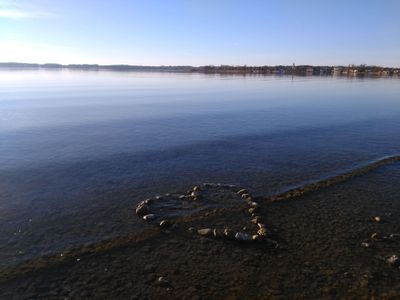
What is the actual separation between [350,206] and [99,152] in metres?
16.3

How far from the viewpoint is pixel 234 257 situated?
11172 millimetres

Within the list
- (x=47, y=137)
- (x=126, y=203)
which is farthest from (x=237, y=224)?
(x=47, y=137)

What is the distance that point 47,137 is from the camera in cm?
2892

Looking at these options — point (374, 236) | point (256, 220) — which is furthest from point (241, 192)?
point (374, 236)

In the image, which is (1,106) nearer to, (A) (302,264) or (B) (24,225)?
(B) (24,225)

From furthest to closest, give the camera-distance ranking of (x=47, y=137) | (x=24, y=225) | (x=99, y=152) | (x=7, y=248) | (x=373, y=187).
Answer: (x=47, y=137), (x=99, y=152), (x=373, y=187), (x=24, y=225), (x=7, y=248)

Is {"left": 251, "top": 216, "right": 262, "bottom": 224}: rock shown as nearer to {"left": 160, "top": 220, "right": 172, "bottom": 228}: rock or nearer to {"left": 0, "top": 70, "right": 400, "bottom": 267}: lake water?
{"left": 0, "top": 70, "right": 400, "bottom": 267}: lake water

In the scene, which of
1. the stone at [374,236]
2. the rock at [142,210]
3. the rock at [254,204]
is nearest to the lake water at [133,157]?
the rock at [142,210]

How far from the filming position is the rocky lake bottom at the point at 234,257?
9.60 m

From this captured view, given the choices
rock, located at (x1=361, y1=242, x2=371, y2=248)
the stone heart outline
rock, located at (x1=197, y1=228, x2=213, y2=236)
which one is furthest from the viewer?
rock, located at (x1=197, y1=228, x2=213, y2=236)

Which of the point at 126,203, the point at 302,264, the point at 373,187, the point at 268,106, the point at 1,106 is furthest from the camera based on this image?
the point at 268,106

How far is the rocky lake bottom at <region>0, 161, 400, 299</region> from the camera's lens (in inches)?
378

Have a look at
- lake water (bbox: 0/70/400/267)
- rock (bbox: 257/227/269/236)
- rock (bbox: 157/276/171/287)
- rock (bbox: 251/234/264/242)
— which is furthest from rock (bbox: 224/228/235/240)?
lake water (bbox: 0/70/400/267)

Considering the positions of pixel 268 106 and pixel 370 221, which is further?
pixel 268 106
